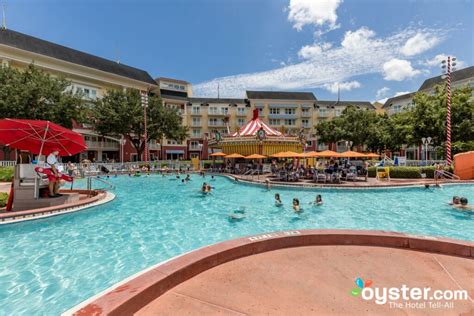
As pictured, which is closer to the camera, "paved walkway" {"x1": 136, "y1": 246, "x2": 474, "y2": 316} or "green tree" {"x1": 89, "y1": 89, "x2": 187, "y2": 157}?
"paved walkway" {"x1": 136, "y1": 246, "x2": 474, "y2": 316}

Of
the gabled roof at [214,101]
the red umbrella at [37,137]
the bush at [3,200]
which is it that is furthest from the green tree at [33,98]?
the gabled roof at [214,101]

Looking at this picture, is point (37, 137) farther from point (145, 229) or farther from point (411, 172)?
point (411, 172)

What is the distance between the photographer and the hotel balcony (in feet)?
126

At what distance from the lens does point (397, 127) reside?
102ft

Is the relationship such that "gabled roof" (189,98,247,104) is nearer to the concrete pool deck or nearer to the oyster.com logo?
the concrete pool deck

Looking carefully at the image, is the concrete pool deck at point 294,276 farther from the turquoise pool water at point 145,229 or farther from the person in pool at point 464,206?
the person in pool at point 464,206

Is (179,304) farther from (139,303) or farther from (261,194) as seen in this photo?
(261,194)

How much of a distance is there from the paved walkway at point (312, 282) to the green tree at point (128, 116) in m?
34.5

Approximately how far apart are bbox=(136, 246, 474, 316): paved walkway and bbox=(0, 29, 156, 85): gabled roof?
4055 cm

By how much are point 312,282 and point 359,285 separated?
28.5 inches

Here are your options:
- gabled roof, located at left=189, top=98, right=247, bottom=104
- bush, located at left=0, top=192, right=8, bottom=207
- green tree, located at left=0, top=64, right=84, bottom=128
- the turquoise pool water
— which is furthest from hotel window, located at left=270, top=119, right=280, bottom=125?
bush, located at left=0, top=192, right=8, bottom=207

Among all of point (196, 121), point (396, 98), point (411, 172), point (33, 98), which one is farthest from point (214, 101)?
point (396, 98)

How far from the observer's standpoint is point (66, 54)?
36.3 meters

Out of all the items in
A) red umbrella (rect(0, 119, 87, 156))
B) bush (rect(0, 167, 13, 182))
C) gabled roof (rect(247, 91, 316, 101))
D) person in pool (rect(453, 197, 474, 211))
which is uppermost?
gabled roof (rect(247, 91, 316, 101))
